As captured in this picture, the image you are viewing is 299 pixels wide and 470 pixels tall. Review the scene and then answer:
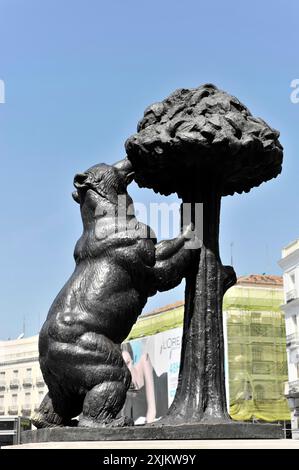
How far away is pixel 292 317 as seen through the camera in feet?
97.7

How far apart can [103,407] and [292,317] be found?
88.3 feet

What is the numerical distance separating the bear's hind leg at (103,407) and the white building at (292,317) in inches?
1003

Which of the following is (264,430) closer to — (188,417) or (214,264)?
(188,417)

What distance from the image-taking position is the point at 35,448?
11.5 ft

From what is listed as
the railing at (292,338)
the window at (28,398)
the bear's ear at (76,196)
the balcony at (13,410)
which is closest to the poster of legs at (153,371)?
the railing at (292,338)

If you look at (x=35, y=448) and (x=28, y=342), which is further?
(x=28, y=342)

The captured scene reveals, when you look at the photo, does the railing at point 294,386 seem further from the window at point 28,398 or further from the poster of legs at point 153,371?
the window at point 28,398

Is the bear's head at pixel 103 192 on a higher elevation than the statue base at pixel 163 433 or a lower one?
higher

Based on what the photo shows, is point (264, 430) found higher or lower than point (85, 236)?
lower

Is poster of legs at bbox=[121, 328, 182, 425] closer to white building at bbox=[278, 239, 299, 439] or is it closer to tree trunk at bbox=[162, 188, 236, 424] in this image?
white building at bbox=[278, 239, 299, 439]

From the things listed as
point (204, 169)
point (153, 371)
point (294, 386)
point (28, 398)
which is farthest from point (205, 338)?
point (28, 398)

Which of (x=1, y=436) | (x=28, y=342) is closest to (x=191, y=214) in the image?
(x=1, y=436)

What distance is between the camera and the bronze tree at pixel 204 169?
14.5 ft
